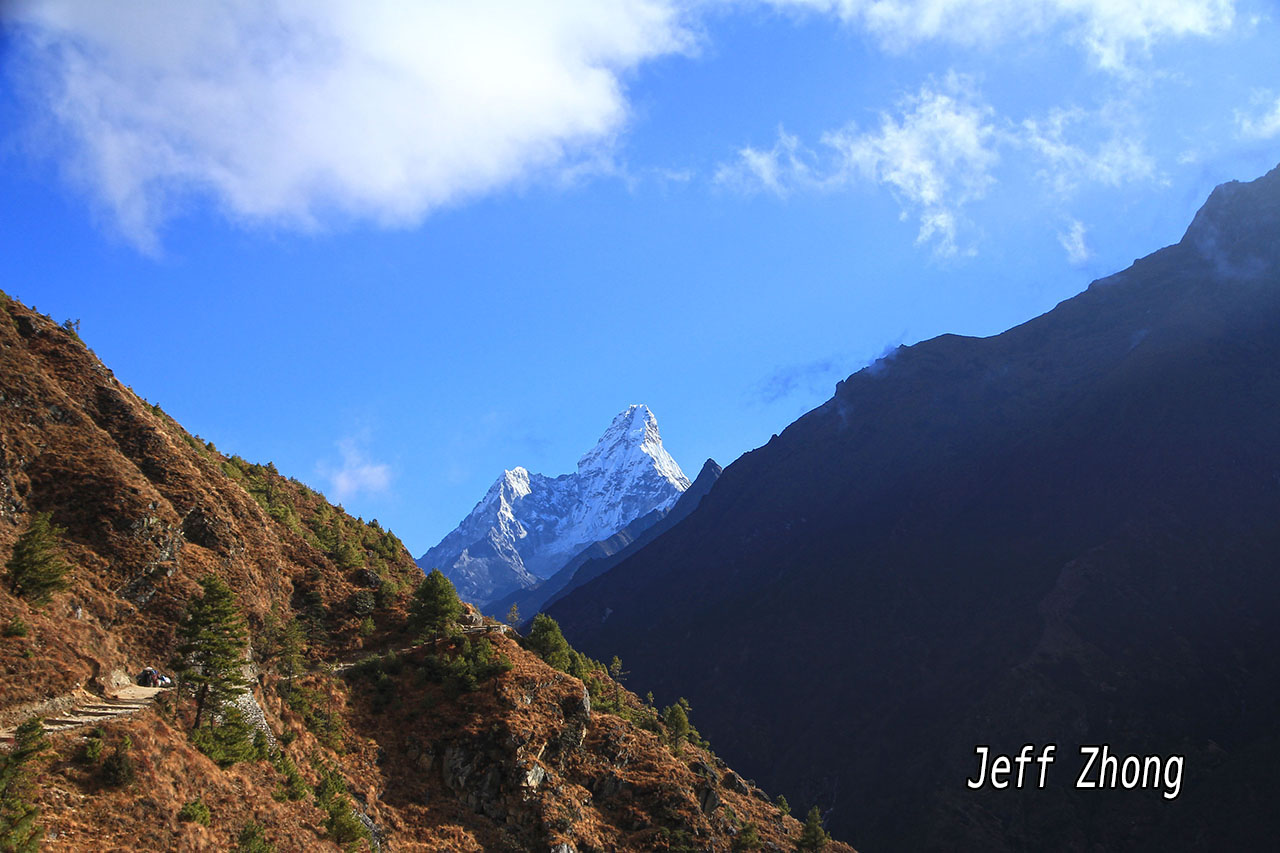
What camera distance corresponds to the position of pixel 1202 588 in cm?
13712

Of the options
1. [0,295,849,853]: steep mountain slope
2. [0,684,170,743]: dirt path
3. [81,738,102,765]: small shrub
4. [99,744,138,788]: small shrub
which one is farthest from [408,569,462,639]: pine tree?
[81,738,102,765]: small shrub

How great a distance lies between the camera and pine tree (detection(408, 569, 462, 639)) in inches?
1934

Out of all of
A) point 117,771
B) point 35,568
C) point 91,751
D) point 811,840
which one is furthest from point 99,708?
point 811,840

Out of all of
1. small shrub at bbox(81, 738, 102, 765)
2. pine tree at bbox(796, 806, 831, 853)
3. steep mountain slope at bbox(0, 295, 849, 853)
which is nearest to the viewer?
small shrub at bbox(81, 738, 102, 765)

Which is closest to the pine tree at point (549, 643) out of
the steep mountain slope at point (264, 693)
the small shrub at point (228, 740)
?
the steep mountain slope at point (264, 693)

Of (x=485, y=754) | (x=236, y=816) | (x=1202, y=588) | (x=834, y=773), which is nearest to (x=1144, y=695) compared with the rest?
(x=1202, y=588)

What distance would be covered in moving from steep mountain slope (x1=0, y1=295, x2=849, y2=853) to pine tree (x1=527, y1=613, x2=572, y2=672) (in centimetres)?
574

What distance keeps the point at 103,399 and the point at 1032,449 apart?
184958 millimetres

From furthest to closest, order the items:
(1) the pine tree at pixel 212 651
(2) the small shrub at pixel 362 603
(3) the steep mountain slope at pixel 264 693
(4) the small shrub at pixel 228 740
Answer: (2) the small shrub at pixel 362 603 → (1) the pine tree at pixel 212 651 → (4) the small shrub at pixel 228 740 → (3) the steep mountain slope at pixel 264 693

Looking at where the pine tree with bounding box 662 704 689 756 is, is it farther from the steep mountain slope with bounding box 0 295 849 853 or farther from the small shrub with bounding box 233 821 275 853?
the small shrub with bounding box 233 821 275 853

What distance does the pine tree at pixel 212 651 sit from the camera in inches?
1233

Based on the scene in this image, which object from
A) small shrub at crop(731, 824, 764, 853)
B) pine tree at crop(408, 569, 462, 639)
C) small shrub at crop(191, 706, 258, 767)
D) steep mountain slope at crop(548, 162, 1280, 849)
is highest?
steep mountain slope at crop(548, 162, 1280, 849)

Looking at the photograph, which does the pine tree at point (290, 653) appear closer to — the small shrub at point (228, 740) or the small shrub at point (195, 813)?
the small shrub at point (228, 740)

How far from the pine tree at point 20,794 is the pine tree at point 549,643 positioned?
37067 millimetres
